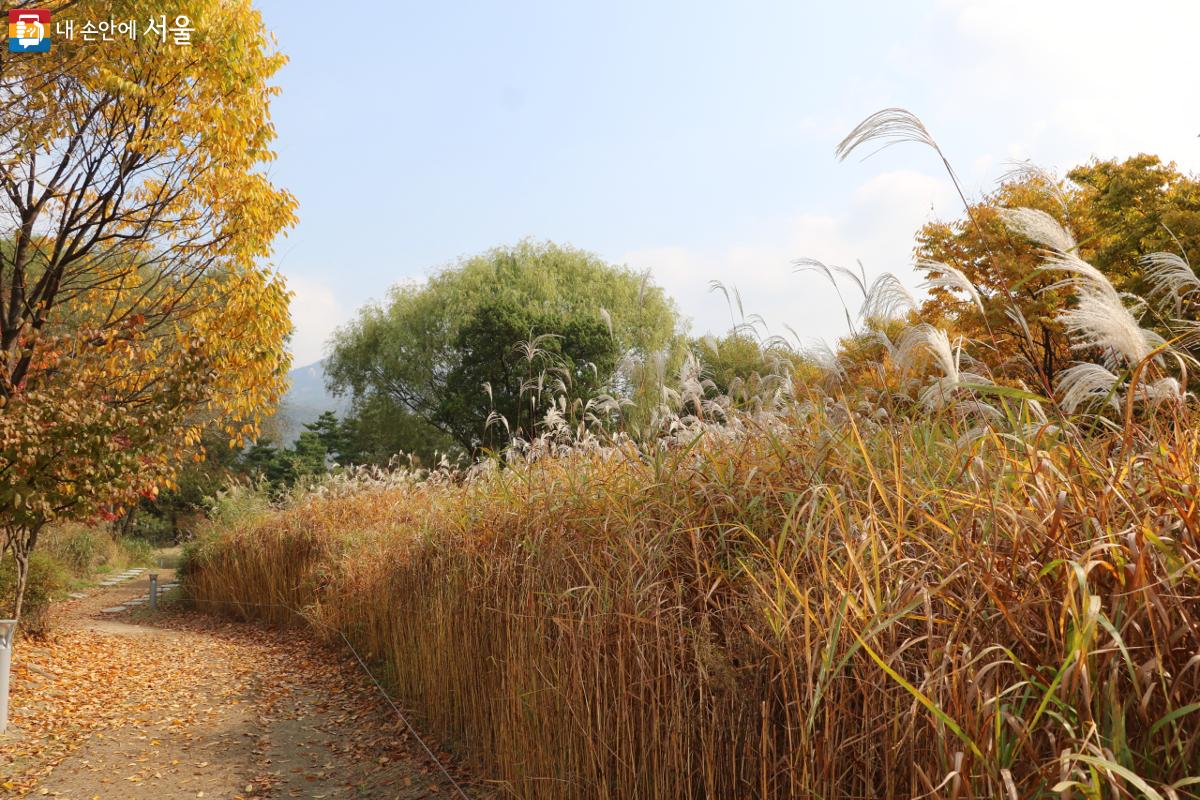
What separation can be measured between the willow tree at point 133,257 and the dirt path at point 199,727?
133 centimetres

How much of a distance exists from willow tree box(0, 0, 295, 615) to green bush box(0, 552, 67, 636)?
2.58ft

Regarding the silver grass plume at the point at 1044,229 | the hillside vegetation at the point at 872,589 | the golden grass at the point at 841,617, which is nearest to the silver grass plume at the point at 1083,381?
the hillside vegetation at the point at 872,589

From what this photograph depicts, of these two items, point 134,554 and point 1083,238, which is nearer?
point 1083,238

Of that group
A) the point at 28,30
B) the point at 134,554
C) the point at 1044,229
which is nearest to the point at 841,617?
the point at 1044,229

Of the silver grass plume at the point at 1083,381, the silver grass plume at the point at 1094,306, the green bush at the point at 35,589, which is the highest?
the silver grass plume at the point at 1094,306

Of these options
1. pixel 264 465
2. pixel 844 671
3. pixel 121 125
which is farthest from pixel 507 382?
pixel 844 671

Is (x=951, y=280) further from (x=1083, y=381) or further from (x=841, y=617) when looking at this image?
(x=841, y=617)

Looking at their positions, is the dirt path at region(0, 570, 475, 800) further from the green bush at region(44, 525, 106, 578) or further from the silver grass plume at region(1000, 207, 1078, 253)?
the green bush at region(44, 525, 106, 578)

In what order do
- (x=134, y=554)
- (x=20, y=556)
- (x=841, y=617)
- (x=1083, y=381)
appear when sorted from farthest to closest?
(x=134, y=554)
(x=20, y=556)
(x=1083, y=381)
(x=841, y=617)

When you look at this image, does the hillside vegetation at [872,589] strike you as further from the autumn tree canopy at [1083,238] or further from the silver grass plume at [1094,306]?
the autumn tree canopy at [1083,238]

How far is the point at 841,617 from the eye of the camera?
69.1 inches

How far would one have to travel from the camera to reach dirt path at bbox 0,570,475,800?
475 centimetres

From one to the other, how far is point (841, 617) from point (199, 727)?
5.71 metres

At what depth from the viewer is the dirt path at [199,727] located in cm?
475
